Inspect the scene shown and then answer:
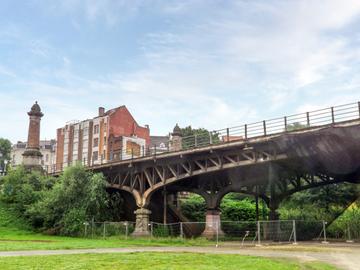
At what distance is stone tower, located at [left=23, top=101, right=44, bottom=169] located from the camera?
2119 inches

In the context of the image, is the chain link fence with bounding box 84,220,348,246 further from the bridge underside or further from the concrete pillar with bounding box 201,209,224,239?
the bridge underside

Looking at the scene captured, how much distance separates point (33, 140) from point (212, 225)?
1159 inches

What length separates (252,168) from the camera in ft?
120

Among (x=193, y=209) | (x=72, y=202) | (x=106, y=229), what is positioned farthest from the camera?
(x=193, y=209)

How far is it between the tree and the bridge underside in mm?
69128

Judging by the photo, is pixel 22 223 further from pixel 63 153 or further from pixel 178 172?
pixel 63 153

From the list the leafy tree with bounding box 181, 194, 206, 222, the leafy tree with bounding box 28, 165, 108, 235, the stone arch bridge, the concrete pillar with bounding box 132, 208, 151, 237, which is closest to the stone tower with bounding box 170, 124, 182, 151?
the stone arch bridge

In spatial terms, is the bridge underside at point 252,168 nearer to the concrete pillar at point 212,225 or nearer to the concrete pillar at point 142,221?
the concrete pillar at point 142,221

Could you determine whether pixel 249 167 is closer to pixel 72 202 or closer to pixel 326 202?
pixel 326 202

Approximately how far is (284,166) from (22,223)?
1011 inches

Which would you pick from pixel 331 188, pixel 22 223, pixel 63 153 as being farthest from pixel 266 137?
pixel 63 153

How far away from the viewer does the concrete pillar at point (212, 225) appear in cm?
3538

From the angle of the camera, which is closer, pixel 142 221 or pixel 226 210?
pixel 142 221

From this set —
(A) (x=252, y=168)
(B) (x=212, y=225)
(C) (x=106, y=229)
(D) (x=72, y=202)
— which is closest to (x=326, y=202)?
(A) (x=252, y=168)
